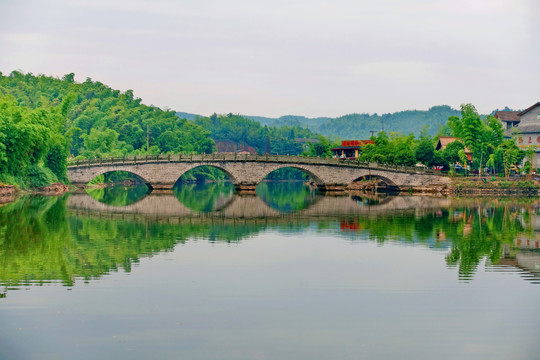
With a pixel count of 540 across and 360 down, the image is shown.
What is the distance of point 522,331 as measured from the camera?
51.8ft

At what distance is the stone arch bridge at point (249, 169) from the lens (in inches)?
2618

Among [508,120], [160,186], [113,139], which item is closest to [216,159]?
[160,186]

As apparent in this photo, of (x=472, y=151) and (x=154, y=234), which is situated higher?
(x=472, y=151)

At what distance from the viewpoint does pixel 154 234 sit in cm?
3198

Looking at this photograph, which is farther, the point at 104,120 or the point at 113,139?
the point at 104,120

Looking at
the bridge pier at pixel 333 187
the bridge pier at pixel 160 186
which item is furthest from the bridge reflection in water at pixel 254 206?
the bridge pier at pixel 333 187

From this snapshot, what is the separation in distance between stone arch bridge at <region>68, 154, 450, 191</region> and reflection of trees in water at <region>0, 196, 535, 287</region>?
19337 millimetres

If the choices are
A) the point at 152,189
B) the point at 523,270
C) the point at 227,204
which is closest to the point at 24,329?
the point at 523,270

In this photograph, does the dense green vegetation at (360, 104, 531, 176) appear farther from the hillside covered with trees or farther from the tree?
the hillside covered with trees

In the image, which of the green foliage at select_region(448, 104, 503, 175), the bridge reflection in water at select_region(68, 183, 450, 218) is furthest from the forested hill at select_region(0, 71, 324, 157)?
the green foliage at select_region(448, 104, 503, 175)

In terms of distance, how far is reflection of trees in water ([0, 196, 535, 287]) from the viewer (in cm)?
2294

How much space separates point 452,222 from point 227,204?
19845 mm

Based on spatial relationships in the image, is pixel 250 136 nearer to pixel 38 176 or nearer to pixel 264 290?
pixel 38 176

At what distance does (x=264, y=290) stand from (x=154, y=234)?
13.4 metres
